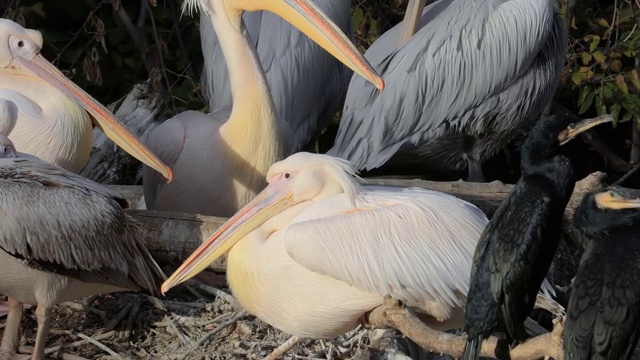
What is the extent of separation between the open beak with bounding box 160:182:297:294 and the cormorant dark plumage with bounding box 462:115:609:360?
3.75ft

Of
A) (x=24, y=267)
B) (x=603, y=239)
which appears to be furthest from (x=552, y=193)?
(x=24, y=267)

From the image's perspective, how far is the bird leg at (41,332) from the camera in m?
4.03

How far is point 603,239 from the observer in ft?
8.46

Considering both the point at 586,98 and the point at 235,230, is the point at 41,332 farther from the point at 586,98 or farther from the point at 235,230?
the point at 586,98

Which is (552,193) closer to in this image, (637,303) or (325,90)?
(637,303)

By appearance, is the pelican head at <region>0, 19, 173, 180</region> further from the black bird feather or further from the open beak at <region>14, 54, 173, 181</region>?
the black bird feather

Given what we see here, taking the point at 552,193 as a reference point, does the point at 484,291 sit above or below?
below

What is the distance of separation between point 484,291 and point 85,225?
1.79 meters

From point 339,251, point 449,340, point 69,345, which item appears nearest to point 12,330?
point 69,345

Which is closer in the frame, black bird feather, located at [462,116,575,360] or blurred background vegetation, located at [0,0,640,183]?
black bird feather, located at [462,116,575,360]

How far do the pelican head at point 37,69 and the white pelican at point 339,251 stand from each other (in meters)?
0.97

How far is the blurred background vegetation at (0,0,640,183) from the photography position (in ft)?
20.7

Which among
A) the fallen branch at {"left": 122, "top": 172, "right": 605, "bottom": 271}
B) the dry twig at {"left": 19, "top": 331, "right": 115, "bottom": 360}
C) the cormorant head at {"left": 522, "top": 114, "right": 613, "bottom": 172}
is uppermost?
the cormorant head at {"left": 522, "top": 114, "right": 613, "bottom": 172}

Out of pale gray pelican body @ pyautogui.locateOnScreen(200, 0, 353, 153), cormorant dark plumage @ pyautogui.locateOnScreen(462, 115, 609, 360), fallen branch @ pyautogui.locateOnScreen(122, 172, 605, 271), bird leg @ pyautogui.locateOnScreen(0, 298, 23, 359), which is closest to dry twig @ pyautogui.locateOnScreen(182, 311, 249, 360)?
fallen branch @ pyautogui.locateOnScreen(122, 172, 605, 271)
